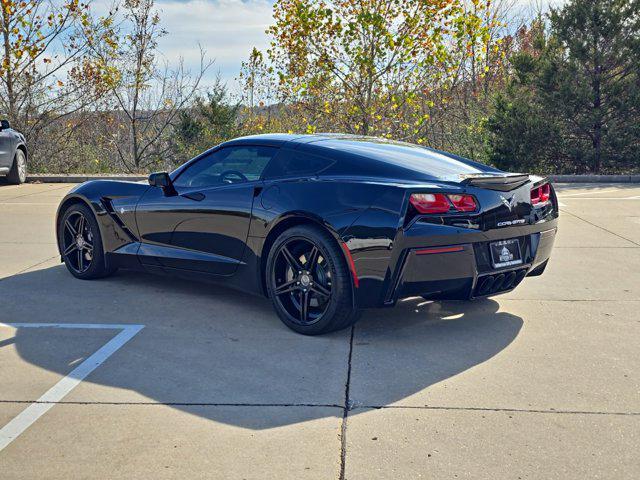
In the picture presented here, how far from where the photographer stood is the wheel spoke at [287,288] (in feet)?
17.3

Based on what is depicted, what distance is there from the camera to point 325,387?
13.8ft

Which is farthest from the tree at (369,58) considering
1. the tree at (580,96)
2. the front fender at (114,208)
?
the front fender at (114,208)

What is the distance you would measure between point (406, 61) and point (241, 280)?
11752mm

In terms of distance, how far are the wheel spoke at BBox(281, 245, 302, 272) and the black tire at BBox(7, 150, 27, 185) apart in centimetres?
1220

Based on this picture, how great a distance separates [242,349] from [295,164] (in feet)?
4.56

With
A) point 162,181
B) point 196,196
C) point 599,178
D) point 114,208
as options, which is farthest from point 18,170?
point 599,178

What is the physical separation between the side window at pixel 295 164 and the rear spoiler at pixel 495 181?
0.93 meters

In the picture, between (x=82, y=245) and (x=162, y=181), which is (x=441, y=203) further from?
(x=82, y=245)

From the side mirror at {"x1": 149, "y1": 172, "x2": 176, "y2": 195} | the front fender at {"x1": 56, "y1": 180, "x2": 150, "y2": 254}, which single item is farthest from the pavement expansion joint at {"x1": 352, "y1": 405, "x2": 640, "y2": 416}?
the front fender at {"x1": 56, "y1": 180, "x2": 150, "y2": 254}

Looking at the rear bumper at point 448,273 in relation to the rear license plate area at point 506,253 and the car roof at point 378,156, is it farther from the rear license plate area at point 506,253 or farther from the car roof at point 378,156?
the car roof at point 378,156

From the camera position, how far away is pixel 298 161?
5.55m

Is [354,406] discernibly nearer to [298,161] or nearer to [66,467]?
[66,467]

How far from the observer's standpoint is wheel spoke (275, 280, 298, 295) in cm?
528

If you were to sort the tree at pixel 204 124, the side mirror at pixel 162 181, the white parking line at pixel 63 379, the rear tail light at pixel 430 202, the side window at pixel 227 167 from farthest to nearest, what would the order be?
the tree at pixel 204 124, the side mirror at pixel 162 181, the side window at pixel 227 167, the rear tail light at pixel 430 202, the white parking line at pixel 63 379
